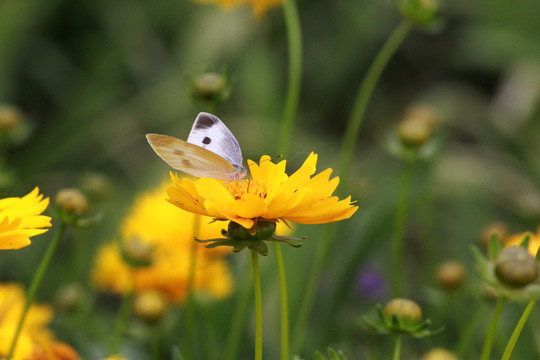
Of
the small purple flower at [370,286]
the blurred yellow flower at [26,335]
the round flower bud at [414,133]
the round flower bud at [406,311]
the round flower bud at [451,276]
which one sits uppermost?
the round flower bud at [414,133]

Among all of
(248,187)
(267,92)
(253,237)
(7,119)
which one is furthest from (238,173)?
(267,92)

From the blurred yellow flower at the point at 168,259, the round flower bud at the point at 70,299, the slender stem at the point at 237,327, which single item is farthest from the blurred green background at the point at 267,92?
the slender stem at the point at 237,327

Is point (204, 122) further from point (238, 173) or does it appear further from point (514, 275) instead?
point (514, 275)

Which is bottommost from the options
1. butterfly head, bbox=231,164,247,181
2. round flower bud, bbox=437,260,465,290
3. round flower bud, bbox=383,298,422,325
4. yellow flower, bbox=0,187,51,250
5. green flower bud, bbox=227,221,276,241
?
round flower bud, bbox=383,298,422,325

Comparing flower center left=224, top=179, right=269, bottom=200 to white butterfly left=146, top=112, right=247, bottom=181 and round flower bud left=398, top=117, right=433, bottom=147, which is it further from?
round flower bud left=398, top=117, right=433, bottom=147

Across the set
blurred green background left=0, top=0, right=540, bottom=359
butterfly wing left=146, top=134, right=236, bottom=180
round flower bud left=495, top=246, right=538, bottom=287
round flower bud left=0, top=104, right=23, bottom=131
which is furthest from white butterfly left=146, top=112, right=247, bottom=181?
blurred green background left=0, top=0, right=540, bottom=359

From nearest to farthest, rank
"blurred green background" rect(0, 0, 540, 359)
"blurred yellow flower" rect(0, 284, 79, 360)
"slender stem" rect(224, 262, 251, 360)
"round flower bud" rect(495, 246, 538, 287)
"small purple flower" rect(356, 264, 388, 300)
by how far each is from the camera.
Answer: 1. "round flower bud" rect(495, 246, 538, 287)
2. "blurred yellow flower" rect(0, 284, 79, 360)
3. "slender stem" rect(224, 262, 251, 360)
4. "small purple flower" rect(356, 264, 388, 300)
5. "blurred green background" rect(0, 0, 540, 359)

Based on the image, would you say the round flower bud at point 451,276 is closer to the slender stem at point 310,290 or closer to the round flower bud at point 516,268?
the slender stem at point 310,290
